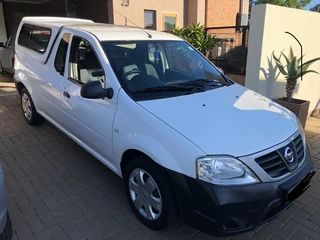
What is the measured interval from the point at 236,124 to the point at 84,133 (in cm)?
183

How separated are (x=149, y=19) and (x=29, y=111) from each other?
28.2 feet

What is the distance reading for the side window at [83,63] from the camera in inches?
124

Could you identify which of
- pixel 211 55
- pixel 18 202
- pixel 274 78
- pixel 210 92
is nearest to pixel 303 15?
pixel 274 78

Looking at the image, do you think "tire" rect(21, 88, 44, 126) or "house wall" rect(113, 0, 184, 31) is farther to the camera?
"house wall" rect(113, 0, 184, 31)

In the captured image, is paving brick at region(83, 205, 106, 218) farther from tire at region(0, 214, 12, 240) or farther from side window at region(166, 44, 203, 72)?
side window at region(166, 44, 203, 72)

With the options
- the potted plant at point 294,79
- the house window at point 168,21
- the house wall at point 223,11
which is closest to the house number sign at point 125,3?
the house window at point 168,21

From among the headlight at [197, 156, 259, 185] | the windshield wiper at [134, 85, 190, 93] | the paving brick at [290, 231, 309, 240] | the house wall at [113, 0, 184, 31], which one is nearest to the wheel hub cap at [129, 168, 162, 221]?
the headlight at [197, 156, 259, 185]

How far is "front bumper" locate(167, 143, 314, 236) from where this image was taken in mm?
2053

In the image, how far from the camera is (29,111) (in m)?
5.14

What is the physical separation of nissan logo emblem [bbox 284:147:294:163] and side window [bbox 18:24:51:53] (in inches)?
141

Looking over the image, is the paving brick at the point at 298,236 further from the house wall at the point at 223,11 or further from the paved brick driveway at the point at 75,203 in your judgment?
the house wall at the point at 223,11

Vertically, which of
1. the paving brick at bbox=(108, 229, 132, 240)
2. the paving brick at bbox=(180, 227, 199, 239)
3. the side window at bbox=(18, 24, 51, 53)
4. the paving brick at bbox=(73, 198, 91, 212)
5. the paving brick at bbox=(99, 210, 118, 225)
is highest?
the side window at bbox=(18, 24, 51, 53)

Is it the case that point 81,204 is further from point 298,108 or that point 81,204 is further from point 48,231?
point 298,108

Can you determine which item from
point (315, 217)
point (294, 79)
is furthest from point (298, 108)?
point (315, 217)
